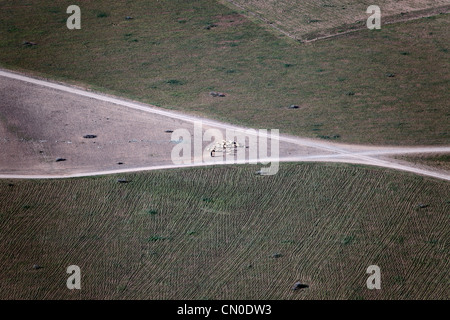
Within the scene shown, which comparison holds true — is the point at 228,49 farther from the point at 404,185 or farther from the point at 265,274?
the point at 265,274

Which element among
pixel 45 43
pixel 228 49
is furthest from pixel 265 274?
pixel 45 43

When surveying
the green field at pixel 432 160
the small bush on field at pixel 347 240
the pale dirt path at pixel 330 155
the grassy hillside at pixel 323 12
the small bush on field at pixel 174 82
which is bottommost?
the small bush on field at pixel 347 240

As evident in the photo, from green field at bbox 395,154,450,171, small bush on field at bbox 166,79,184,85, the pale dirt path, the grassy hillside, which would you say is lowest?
green field at bbox 395,154,450,171

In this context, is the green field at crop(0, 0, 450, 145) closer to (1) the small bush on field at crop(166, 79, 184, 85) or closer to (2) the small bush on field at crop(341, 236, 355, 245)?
(1) the small bush on field at crop(166, 79, 184, 85)

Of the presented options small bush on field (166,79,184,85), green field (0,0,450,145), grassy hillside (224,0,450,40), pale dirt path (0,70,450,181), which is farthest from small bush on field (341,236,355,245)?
grassy hillside (224,0,450,40)

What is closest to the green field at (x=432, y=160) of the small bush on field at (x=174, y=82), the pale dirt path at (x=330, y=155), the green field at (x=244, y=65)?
the pale dirt path at (x=330, y=155)

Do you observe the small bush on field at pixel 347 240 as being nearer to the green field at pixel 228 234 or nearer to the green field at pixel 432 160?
the green field at pixel 228 234
